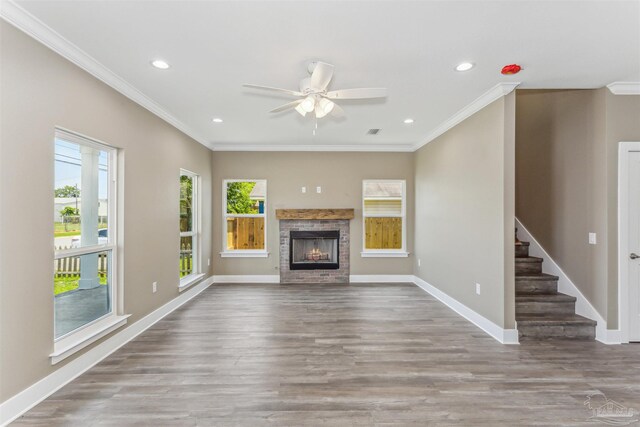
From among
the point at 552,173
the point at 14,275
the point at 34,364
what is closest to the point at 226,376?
the point at 34,364

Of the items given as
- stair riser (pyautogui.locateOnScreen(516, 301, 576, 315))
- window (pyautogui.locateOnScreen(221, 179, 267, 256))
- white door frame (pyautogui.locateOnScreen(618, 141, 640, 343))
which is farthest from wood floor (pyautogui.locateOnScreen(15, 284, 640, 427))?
window (pyautogui.locateOnScreen(221, 179, 267, 256))

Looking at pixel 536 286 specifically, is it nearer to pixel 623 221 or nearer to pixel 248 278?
pixel 623 221

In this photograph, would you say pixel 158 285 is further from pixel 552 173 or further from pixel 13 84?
pixel 552 173

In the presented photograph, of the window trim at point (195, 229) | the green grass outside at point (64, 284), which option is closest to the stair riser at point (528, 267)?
the window trim at point (195, 229)

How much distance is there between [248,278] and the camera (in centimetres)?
593

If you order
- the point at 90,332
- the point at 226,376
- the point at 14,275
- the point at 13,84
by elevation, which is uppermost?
the point at 13,84

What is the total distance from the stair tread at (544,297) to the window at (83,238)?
14.8 feet

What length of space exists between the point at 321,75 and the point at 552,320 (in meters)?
3.56

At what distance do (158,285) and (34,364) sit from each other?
1.73 m

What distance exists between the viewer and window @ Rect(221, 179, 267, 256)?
6.00 metres

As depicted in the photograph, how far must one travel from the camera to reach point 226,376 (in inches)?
98.9

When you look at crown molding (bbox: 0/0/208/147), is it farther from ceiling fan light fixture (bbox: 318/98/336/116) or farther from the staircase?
the staircase

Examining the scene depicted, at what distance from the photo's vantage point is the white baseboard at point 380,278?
5969 mm

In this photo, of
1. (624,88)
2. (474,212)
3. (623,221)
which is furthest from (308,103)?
(623,221)
